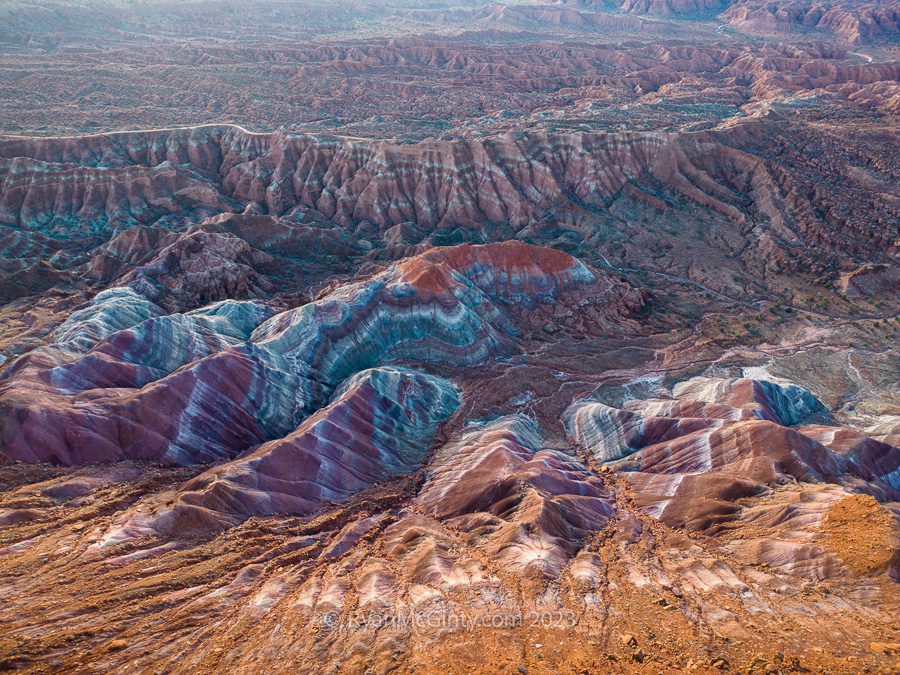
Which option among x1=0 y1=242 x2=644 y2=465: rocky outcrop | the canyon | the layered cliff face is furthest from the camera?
the layered cliff face

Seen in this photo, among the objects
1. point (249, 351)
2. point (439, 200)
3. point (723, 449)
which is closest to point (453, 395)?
point (249, 351)

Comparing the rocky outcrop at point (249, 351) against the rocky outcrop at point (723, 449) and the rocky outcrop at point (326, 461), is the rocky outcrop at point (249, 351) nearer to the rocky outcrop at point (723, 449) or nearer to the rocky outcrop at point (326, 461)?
the rocky outcrop at point (326, 461)

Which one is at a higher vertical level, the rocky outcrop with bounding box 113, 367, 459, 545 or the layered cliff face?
the layered cliff face

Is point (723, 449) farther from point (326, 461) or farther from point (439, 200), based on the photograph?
point (439, 200)

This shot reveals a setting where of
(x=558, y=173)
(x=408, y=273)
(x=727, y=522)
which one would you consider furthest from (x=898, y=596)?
(x=558, y=173)

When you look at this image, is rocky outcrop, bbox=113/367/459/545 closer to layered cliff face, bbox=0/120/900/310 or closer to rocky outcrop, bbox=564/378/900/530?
rocky outcrop, bbox=564/378/900/530

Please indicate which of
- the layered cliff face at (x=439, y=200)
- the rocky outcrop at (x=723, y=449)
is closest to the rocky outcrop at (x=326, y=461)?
the rocky outcrop at (x=723, y=449)

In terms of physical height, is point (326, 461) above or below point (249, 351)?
below

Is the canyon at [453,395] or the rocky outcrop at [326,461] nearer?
the canyon at [453,395]

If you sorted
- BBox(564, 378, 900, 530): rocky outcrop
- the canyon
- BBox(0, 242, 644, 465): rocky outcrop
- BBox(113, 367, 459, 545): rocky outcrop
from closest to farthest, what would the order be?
the canyon
BBox(113, 367, 459, 545): rocky outcrop
BBox(564, 378, 900, 530): rocky outcrop
BBox(0, 242, 644, 465): rocky outcrop

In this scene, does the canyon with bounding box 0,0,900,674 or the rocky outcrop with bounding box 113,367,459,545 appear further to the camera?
the rocky outcrop with bounding box 113,367,459,545

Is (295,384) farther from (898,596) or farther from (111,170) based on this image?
(111,170)

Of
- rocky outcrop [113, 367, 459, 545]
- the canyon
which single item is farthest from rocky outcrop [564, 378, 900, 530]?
rocky outcrop [113, 367, 459, 545]
